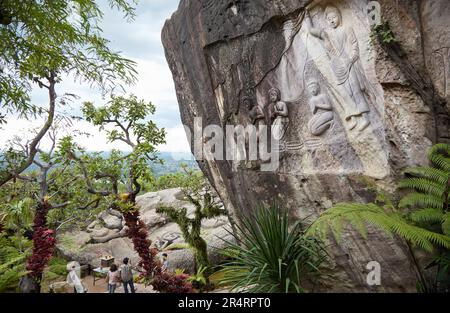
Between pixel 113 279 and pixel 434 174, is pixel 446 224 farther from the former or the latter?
pixel 113 279

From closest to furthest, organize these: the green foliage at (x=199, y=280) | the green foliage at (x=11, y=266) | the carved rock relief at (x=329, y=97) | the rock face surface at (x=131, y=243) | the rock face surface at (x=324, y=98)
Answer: the rock face surface at (x=324, y=98), the carved rock relief at (x=329, y=97), the green foliage at (x=11, y=266), the green foliage at (x=199, y=280), the rock face surface at (x=131, y=243)

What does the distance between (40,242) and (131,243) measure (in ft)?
22.4

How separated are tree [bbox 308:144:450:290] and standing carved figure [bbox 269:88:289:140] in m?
1.92

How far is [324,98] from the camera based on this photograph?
4.78 meters

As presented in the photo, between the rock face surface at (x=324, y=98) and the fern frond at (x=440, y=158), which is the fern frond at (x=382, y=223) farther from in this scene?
the rock face surface at (x=324, y=98)

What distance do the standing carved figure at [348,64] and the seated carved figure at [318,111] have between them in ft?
0.86

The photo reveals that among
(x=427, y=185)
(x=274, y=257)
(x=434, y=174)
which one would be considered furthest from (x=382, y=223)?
(x=274, y=257)

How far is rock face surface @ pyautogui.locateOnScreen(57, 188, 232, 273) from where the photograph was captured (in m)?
8.87

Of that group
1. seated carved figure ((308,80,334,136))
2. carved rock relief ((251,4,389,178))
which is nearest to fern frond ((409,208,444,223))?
carved rock relief ((251,4,389,178))

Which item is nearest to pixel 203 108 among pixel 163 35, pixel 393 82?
pixel 163 35

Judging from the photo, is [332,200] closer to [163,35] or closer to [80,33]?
[80,33]

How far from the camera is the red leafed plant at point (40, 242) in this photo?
481 cm

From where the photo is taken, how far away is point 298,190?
16.4 feet

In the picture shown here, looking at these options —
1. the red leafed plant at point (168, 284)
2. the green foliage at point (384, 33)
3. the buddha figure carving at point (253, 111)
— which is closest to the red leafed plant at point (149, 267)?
the red leafed plant at point (168, 284)
